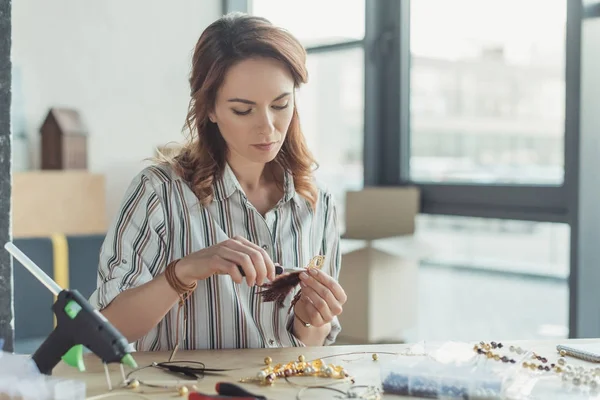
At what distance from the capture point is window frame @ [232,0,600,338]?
7.11 ft

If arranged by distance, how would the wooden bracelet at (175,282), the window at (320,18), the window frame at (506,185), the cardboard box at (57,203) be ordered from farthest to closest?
the window at (320,18) < the cardboard box at (57,203) < the window frame at (506,185) < the wooden bracelet at (175,282)

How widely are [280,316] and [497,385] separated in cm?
69

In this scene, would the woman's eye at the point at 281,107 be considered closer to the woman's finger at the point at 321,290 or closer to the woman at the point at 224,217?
Result: the woman at the point at 224,217

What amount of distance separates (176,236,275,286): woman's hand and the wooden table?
6.2 inches

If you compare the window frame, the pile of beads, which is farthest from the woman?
the window frame

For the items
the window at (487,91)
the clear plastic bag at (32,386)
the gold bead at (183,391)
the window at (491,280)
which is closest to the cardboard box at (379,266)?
the window at (491,280)

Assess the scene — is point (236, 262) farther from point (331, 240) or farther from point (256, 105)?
point (331, 240)

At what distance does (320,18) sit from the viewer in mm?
3164

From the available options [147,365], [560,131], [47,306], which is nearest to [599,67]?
[560,131]

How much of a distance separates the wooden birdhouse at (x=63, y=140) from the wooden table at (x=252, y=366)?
→ 1672 millimetres

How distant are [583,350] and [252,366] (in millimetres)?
630

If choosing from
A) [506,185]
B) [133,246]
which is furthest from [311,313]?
[506,185]

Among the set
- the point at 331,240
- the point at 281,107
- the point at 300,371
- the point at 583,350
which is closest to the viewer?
the point at 300,371

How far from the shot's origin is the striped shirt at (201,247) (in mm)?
1458
